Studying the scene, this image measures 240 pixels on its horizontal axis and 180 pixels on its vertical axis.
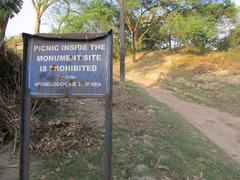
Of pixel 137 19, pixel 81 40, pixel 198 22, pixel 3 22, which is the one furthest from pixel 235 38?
pixel 81 40

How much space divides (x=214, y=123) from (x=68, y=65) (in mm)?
8962

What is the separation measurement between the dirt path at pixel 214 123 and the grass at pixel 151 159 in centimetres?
146

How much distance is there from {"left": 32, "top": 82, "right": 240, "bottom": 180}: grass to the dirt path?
1.46 metres

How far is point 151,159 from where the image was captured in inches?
276

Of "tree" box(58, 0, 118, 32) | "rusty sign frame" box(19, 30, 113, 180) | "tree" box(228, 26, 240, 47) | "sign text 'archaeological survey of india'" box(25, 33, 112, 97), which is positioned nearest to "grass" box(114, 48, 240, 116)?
"tree" box(228, 26, 240, 47)

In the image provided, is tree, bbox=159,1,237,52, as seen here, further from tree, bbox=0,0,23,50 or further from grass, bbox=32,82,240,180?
tree, bbox=0,0,23,50

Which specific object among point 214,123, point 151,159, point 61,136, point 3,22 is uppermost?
point 3,22

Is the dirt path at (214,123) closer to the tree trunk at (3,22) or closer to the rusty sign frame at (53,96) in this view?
the rusty sign frame at (53,96)

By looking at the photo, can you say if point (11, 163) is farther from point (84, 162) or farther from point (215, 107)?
point (215, 107)

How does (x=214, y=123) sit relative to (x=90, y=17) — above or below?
below

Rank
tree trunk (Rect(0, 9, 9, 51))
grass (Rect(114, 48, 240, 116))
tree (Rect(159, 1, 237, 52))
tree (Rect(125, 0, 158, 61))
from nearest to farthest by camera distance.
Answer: tree trunk (Rect(0, 9, 9, 51))
grass (Rect(114, 48, 240, 116))
tree (Rect(159, 1, 237, 52))
tree (Rect(125, 0, 158, 61))

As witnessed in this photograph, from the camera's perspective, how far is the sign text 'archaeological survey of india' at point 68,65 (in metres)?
5.08

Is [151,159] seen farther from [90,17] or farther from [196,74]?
[90,17]

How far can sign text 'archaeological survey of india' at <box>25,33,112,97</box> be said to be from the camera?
5.08 metres
